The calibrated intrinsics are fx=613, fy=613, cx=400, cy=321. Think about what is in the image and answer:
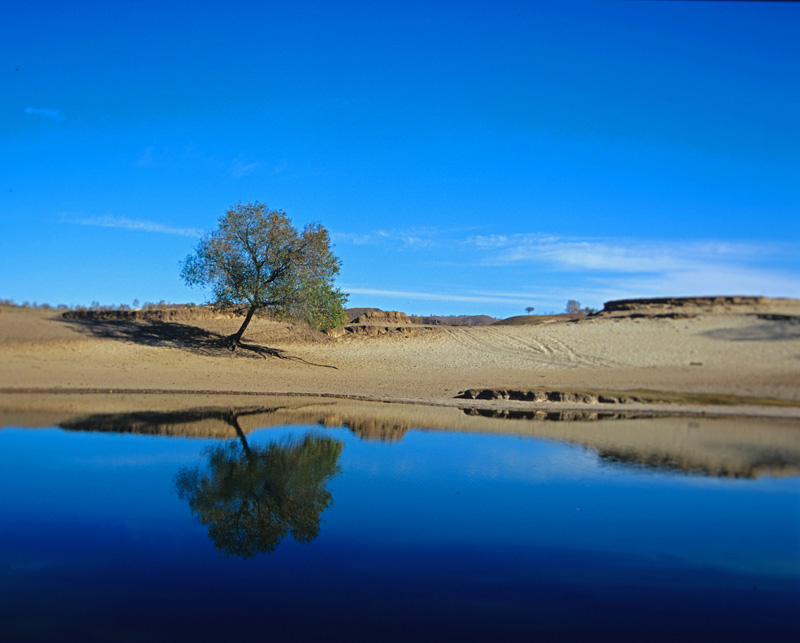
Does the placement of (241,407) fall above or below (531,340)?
below

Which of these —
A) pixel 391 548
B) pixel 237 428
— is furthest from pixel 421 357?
pixel 391 548

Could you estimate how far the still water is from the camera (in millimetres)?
5801

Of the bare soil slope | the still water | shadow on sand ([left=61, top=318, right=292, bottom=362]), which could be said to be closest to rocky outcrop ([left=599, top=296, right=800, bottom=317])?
the bare soil slope

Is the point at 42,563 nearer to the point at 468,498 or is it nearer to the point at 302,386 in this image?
the point at 468,498

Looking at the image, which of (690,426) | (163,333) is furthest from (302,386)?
(690,426)

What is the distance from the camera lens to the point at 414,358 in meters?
32.1

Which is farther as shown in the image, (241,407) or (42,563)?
(241,407)

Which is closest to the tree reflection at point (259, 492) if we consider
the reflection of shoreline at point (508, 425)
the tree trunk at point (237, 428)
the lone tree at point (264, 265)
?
the tree trunk at point (237, 428)

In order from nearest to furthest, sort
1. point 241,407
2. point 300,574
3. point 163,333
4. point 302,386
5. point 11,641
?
point 11,641, point 300,574, point 241,407, point 302,386, point 163,333

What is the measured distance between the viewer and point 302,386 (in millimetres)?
24984

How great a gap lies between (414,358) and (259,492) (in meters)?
22.6

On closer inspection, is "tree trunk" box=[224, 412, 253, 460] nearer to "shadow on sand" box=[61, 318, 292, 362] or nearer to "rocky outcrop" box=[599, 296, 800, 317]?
"shadow on sand" box=[61, 318, 292, 362]

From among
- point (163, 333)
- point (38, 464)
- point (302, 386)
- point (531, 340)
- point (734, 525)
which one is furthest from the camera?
point (531, 340)

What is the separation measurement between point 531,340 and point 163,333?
68.6 feet
